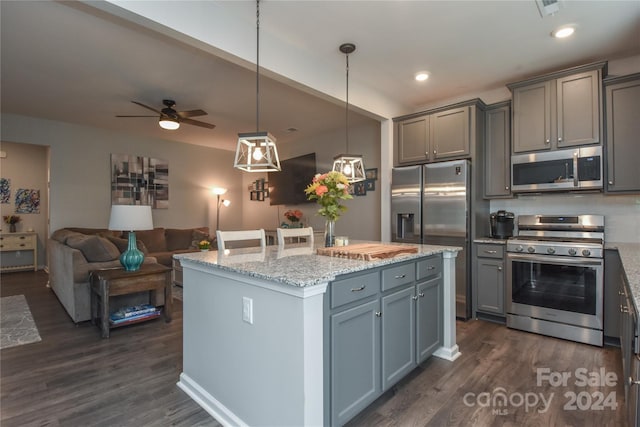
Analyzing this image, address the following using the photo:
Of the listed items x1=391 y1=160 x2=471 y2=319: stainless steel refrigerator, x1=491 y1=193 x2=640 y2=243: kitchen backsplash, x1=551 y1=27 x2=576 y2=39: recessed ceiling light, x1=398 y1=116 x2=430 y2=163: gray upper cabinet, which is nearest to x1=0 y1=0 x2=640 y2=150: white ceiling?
x1=551 y1=27 x2=576 y2=39: recessed ceiling light

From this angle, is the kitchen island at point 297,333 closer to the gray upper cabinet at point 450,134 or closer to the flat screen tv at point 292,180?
the gray upper cabinet at point 450,134

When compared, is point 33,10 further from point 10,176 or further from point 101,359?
point 10,176

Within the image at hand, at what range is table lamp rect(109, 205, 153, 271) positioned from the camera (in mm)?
3160

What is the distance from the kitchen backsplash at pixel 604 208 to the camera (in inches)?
121

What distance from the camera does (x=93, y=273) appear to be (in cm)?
328

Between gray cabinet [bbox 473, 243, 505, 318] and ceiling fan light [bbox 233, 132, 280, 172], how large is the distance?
2.58 metres

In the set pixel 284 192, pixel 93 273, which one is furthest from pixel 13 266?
pixel 284 192

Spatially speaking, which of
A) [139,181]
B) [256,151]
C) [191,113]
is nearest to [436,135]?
[256,151]

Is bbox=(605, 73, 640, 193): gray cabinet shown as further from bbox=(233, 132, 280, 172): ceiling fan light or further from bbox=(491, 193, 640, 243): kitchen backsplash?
bbox=(233, 132, 280, 172): ceiling fan light

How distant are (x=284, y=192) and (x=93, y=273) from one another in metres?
3.72

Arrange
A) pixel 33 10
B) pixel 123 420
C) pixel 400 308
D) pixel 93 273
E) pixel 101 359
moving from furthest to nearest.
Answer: pixel 93 273
pixel 101 359
pixel 33 10
pixel 400 308
pixel 123 420

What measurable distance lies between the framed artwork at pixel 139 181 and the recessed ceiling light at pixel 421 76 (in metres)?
5.13

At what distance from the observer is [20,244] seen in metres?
6.18

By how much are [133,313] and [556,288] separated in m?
4.18
